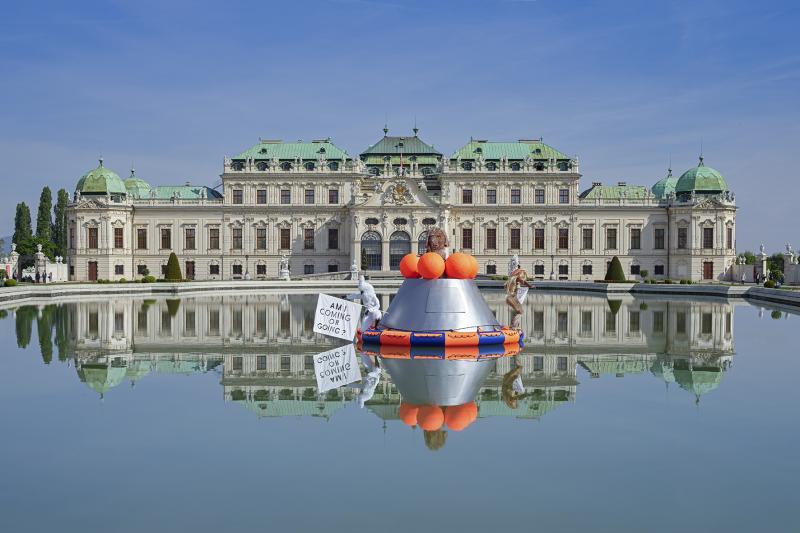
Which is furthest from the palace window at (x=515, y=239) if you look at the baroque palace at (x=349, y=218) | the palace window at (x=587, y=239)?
the palace window at (x=587, y=239)

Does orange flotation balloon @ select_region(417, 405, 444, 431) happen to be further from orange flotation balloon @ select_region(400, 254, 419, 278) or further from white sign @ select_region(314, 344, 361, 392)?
orange flotation balloon @ select_region(400, 254, 419, 278)

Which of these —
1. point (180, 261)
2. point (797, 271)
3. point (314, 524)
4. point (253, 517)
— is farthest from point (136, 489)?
point (180, 261)

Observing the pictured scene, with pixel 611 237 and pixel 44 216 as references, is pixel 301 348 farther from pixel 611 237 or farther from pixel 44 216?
pixel 44 216

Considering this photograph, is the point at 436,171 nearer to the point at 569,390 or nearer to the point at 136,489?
the point at 569,390

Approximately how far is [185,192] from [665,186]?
58.4 metres

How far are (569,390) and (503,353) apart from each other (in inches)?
216

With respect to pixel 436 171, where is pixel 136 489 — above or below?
below

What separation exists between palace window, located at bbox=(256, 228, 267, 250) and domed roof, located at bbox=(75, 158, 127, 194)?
1581cm

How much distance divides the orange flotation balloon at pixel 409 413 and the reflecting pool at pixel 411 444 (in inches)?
2.5

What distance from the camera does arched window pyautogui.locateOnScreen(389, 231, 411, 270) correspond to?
81250mm

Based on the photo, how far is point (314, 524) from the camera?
31.7 feet

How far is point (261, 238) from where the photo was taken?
3327 inches

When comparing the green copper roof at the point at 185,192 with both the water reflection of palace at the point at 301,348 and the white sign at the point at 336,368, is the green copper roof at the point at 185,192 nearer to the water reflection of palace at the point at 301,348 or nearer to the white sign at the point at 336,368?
the water reflection of palace at the point at 301,348

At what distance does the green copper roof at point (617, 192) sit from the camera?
8588 cm
